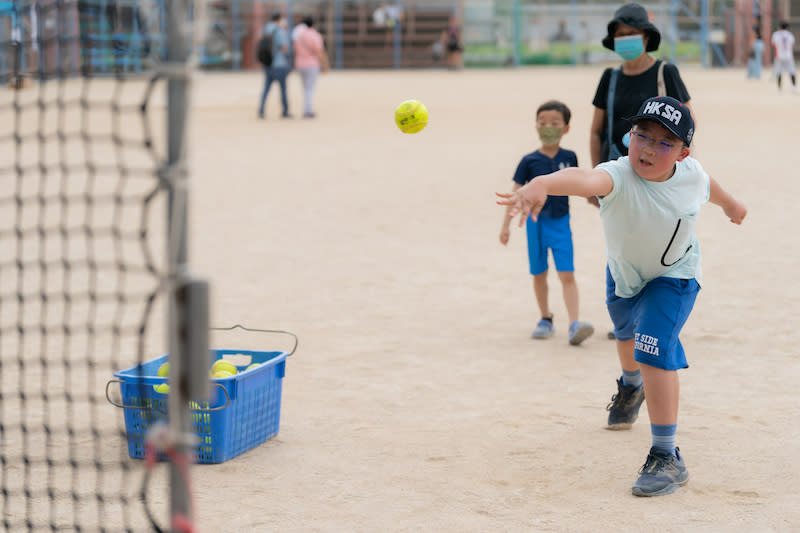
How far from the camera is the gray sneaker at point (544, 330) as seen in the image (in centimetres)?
746

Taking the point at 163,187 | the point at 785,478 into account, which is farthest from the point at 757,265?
the point at 163,187

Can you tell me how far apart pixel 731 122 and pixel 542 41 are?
2501cm

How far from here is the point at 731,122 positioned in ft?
70.5

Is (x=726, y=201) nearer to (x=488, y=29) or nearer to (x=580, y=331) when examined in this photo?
(x=580, y=331)

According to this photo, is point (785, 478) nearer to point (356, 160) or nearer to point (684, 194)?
point (684, 194)

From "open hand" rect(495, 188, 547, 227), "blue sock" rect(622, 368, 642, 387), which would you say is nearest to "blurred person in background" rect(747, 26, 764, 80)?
"blue sock" rect(622, 368, 642, 387)

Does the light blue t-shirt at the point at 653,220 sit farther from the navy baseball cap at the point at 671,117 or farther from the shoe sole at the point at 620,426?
the shoe sole at the point at 620,426

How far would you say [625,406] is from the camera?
5531 mm

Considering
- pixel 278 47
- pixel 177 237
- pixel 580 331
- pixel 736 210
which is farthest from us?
pixel 278 47

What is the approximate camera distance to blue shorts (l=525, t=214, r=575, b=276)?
7.37m

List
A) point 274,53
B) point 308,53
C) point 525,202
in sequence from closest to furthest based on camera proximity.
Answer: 1. point 525,202
2. point 274,53
3. point 308,53

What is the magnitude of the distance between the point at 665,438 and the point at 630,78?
8.34ft

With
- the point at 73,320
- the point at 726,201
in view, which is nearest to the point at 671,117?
the point at 726,201

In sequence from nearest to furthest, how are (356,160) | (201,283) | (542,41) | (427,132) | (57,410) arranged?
(201,283) < (57,410) < (356,160) < (427,132) < (542,41)
